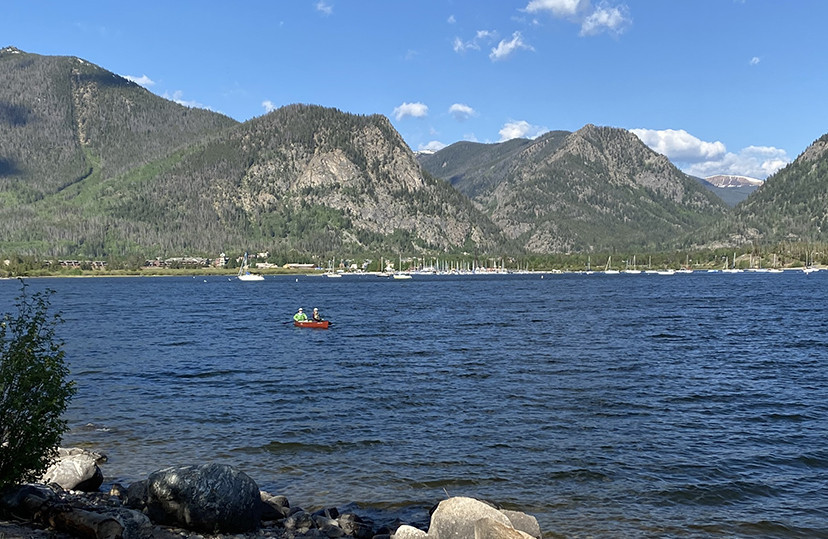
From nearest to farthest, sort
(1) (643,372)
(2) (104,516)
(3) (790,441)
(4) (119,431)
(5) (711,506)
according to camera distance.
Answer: (2) (104,516) < (5) (711,506) < (3) (790,441) < (4) (119,431) < (1) (643,372)

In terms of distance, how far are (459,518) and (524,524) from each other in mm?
2390

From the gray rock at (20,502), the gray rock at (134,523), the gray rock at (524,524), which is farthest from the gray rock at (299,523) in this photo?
the gray rock at (20,502)

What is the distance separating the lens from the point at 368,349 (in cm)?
6700

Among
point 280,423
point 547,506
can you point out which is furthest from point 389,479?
point 280,423

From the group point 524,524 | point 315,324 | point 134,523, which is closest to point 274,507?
point 134,523

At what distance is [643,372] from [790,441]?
64.0 feet

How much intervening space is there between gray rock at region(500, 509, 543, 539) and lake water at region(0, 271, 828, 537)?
229 cm

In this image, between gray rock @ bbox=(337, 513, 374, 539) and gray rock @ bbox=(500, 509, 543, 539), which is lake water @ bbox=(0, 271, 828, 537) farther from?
gray rock @ bbox=(500, 509, 543, 539)

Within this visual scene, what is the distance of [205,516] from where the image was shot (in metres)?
18.6

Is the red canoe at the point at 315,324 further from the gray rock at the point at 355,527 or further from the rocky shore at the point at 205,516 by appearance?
the gray rock at the point at 355,527

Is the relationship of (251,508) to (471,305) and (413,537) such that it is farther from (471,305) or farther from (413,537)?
(471,305)

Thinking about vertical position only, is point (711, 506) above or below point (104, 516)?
below

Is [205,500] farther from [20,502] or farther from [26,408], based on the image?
[26,408]

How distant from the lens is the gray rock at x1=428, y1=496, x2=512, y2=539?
55.8ft
